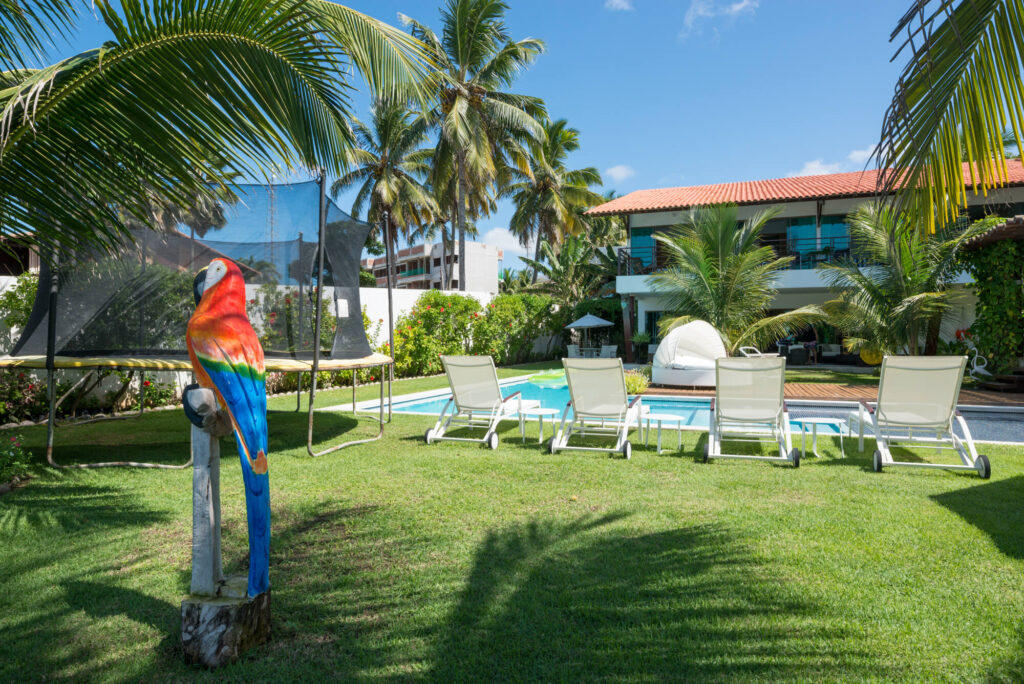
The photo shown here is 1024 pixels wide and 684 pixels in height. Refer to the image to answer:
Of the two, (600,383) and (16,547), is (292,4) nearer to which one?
(16,547)

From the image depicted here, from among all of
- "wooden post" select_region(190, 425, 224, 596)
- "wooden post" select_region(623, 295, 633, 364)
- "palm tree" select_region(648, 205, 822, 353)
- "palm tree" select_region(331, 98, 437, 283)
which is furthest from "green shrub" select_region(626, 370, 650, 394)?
"palm tree" select_region(331, 98, 437, 283)

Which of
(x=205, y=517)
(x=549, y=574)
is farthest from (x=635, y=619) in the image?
(x=205, y=517)

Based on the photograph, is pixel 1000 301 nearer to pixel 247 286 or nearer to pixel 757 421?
pixel 757 421

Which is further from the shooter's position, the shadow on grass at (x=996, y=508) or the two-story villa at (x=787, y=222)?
the two-story villa at (x=787, y=222)

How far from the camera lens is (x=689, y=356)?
12.8m

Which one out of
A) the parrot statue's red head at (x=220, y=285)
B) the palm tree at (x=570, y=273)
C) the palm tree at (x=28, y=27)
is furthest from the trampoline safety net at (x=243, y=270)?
the palm tree at (x=570, y=273)

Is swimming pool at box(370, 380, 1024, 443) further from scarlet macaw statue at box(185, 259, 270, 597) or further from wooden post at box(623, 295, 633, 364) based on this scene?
wooden post at box(623, 295, 633, 364)

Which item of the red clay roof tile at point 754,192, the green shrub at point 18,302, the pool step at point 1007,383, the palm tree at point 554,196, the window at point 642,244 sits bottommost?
the pool step at point 1007,383

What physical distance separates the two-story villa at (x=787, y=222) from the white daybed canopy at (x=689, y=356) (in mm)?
6476

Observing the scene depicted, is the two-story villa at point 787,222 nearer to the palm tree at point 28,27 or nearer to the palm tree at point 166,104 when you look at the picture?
the palm tree at point 166,104

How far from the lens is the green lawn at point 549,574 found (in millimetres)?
2283

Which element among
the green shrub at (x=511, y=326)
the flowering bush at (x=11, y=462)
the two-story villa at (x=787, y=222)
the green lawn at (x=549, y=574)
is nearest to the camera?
the green lawn at (x=549, y=574)

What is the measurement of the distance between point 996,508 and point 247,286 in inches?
276

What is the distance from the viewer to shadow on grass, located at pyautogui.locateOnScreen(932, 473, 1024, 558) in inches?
137
